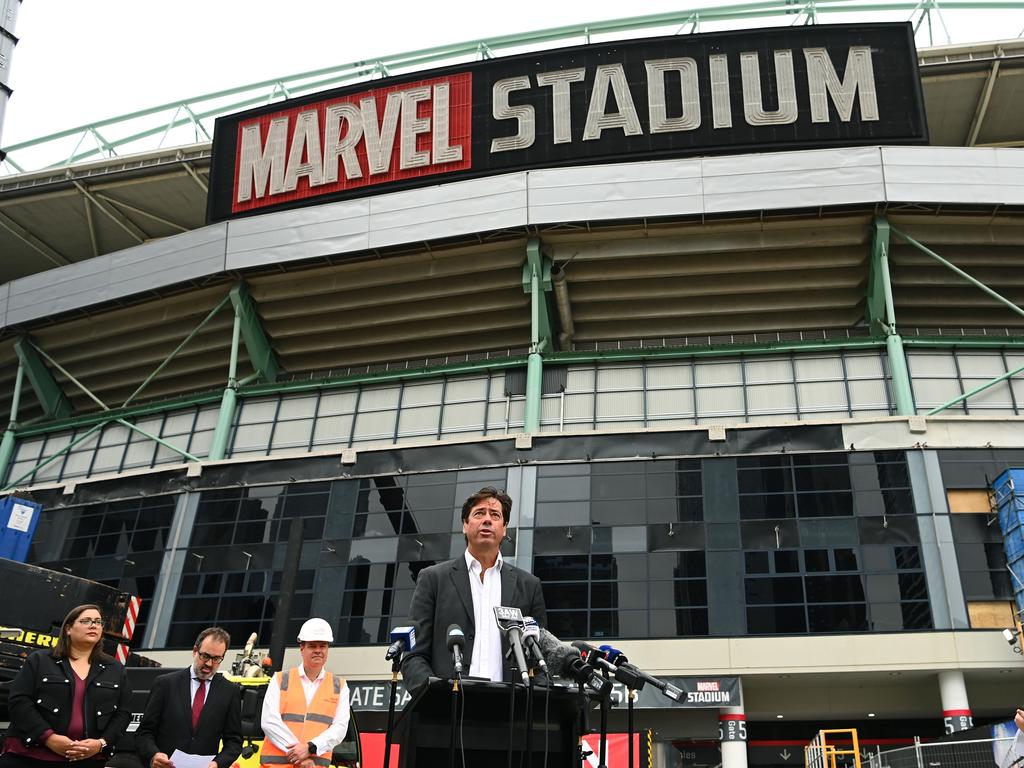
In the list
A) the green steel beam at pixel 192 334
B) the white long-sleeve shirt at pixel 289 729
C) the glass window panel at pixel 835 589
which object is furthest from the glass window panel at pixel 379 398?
the white long-sleeve shirt at pixel 289 729

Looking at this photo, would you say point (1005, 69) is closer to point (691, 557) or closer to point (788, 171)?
point (788, 171)

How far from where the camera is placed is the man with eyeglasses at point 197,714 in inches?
281

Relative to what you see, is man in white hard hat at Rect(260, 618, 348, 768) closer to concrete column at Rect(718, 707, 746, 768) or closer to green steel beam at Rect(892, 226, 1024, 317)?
concrete column at Rect(718, 707, 746, 768)

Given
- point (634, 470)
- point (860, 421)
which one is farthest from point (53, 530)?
point (860, 421)

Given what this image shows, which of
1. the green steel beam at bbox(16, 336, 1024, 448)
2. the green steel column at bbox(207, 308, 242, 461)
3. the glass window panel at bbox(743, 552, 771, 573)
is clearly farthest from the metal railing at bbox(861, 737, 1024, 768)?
the green steel column at bbox(207, 308, 242, 461)

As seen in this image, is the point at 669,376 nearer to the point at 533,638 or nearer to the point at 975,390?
the point at 975,390

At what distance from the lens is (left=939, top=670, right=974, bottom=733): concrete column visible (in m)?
24.8

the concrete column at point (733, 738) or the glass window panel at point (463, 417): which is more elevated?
the glass window panel at point (463, 417)

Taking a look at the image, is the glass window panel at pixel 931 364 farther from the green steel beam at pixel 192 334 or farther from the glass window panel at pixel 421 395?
the green steel beam at pixel 192 334

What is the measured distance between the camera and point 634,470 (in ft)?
95.3

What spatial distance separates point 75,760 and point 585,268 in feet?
→ 93.6

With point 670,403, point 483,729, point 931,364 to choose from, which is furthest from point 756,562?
point 483,729

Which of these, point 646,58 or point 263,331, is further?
point 263,331

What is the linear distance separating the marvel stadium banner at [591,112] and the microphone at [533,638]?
2999cm
